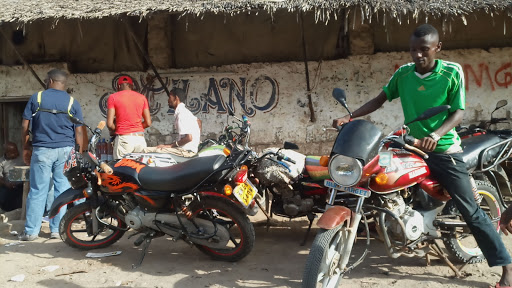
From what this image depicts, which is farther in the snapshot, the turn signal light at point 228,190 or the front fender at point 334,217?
the turn signal light at point 228,190

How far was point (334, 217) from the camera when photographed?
9.92ft

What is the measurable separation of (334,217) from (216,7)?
4102 millimetres

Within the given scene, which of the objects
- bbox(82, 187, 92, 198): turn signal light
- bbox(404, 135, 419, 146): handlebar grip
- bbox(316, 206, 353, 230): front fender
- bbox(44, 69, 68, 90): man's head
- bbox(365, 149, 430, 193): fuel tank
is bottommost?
bbox(82, 187, 92, 198): turn signal light

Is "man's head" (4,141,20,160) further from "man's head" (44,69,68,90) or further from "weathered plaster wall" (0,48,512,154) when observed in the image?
"man's head" (44,69,68,90)

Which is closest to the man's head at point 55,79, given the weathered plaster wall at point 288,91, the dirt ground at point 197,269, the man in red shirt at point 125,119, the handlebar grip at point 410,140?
the man in red shirt at point 125,119

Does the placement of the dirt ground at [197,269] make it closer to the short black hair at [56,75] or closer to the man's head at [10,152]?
the short black hair at [56,75]

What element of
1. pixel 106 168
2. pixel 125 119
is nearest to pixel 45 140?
pixel 125 119

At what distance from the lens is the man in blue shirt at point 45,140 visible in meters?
5.34

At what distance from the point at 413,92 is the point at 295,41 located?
417 cm

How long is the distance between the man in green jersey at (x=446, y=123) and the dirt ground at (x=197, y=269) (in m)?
0.49

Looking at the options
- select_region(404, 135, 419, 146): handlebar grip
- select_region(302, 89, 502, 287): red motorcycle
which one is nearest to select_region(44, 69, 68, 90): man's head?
select_region(302, 89, 502, 287): red motorcycle

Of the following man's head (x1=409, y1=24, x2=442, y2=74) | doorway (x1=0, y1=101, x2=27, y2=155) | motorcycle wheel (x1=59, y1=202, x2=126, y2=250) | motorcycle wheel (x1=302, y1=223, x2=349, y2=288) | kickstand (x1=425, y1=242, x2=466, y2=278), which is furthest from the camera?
doorway (x1=0, y1=101, x2=27, y2=155)

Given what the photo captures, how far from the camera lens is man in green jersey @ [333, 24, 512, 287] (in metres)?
3.39

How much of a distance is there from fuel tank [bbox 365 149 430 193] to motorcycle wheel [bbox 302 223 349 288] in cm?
43
